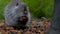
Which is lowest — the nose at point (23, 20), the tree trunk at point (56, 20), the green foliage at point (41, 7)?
the green foliage at point (41, 7)

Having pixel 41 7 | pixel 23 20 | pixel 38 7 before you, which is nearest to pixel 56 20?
pixel 23 20

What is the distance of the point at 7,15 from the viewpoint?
5059 mm

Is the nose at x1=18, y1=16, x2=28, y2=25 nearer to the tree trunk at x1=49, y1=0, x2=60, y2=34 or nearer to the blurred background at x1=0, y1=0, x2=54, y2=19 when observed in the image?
the tree trunk at x1=49, y1=0, x2=60, y2=34

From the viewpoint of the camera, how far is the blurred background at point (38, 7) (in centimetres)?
771

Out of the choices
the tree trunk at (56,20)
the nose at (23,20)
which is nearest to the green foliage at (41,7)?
the nose at (23,20)

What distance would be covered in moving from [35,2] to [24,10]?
10.7 ft

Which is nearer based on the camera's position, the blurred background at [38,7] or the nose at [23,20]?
the nose at [23,20]

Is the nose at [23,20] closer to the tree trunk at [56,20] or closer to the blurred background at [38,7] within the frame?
the tree trunk at [56,20]

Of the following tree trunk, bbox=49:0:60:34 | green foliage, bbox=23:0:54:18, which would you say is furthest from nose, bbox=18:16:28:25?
green foliage, bbox=23:0:54:18

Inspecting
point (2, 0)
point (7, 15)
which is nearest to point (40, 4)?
point (2, 0)

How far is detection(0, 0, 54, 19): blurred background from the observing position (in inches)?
304

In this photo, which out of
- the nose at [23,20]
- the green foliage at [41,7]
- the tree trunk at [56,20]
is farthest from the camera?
the green foliage at [41,7]

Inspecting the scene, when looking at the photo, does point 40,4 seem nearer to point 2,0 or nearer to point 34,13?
point 34,13

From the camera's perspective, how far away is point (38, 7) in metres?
7.95
